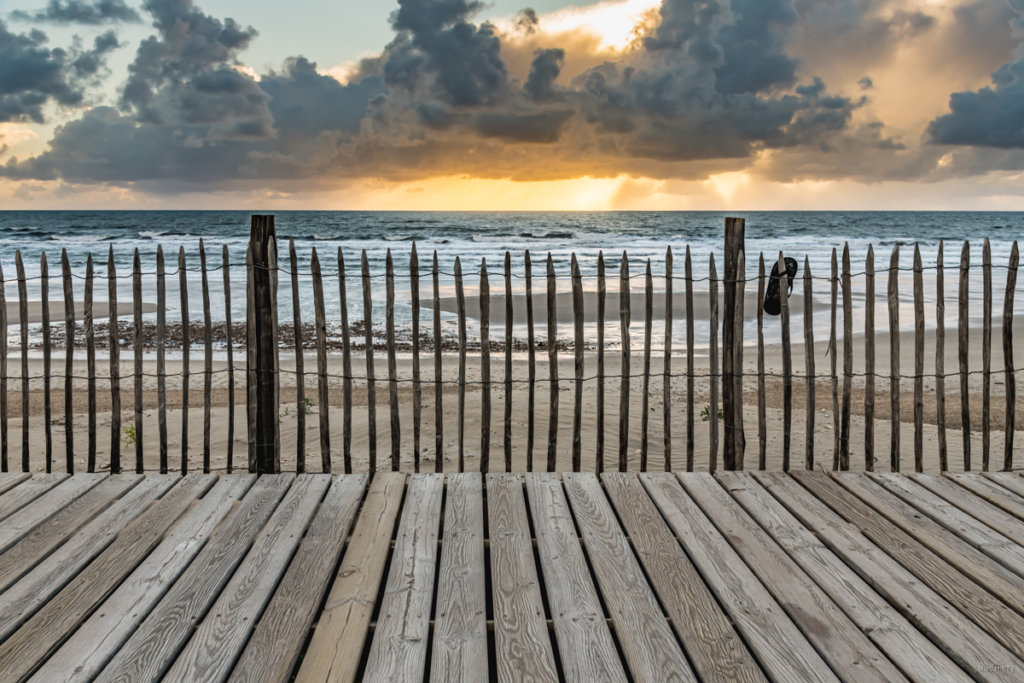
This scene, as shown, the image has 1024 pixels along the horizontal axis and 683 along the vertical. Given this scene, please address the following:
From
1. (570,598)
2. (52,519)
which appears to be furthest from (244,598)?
(52,519)

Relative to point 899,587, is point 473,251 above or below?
above

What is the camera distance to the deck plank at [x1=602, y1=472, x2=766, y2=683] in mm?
2152

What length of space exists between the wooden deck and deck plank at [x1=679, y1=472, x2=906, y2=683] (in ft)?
0.03

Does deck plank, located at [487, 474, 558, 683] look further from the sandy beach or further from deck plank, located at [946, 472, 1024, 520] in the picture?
deck plank, located at [946, 472, 1024, 520]

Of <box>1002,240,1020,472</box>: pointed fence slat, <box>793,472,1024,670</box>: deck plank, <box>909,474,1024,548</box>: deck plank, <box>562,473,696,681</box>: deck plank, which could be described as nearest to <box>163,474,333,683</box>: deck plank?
<box>562,473,696,681</box>: deck plank

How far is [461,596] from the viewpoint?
2537mm

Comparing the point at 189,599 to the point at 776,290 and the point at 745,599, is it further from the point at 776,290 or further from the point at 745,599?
the point at 776,290

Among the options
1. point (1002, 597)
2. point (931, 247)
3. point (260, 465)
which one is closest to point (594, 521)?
point (1002, 597)

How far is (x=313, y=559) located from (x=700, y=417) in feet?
15.6

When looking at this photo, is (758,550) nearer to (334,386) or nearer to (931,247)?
(334,386)

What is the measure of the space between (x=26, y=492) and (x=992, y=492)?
16.0ft

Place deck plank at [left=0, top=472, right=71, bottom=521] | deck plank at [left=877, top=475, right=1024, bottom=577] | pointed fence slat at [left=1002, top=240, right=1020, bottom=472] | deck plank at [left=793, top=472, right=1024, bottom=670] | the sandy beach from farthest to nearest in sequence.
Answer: the sandy beach → pointed fence slat at [left=1002, top=240, right=1020, bottom=472] → deck plank at [left=0, top=472, right=71, bottom=521] → deck plank at [left=877, top=475, right=1024, bottom=577] → deck plank at [left=793, top=472, right=1024, bottom=670]

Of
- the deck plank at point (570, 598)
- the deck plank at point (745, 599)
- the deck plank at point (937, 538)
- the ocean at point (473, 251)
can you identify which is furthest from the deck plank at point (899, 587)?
the ocean at point (473, 251)

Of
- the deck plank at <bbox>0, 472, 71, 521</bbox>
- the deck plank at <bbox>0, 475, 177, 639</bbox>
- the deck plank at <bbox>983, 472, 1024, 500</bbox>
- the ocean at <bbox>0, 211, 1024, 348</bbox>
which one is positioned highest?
the ocean at <bbox>0, 211, 1024, 348</bbox>
